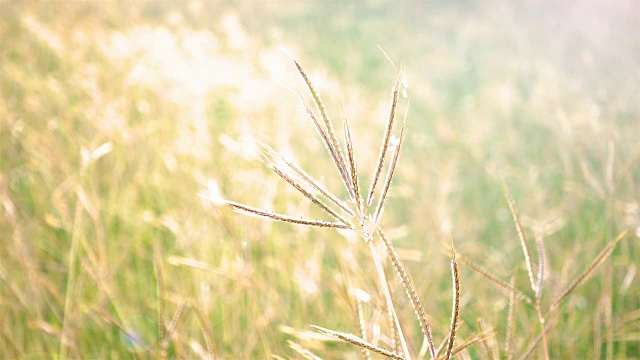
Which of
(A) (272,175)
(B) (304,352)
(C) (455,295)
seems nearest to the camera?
(C) (455,295)

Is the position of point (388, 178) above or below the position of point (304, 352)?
above

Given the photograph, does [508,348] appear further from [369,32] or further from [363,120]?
[369,32]

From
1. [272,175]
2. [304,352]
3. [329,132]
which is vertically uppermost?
[329,132]

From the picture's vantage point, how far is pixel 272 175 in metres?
2.41

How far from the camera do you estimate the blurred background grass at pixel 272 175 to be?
1.53 m

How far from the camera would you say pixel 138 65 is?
148 inches

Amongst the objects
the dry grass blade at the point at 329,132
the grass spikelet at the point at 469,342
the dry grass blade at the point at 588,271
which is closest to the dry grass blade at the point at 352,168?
the dry grass blade at the point at 329,132

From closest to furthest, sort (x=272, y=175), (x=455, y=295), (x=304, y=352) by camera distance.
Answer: (x=455, y=295)
(x=304, y=352)
(x=272, y=175)

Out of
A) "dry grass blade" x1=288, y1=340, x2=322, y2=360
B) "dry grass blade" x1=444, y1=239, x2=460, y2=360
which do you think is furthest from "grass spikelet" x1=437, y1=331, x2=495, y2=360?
→ "dry grass blade" x1=288, y1=340, x2=322, y2=360

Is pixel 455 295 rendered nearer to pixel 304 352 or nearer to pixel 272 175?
pixel 304 352

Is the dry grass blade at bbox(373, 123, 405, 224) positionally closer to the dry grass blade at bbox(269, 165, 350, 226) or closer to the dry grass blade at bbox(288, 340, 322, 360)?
the dry grass blade at bbox(269, 165, 350, 226)

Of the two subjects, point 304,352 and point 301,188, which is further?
point 304,352

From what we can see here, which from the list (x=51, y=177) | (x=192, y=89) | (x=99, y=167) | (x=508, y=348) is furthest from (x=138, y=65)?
(x=508, y=348)

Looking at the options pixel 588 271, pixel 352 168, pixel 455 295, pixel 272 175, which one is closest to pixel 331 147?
pixel 352 168
